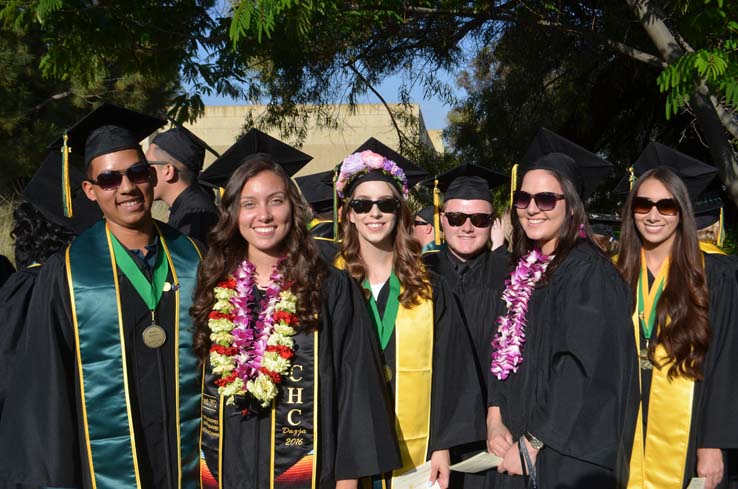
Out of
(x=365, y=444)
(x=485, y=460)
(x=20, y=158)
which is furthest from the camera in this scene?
(x=20, y=158)

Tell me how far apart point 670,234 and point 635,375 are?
2.95ft

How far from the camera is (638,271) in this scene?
3.79 metres

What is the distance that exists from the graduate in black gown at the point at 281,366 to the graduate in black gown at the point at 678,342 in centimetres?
149

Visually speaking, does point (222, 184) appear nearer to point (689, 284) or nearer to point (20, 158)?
point (689, 284)

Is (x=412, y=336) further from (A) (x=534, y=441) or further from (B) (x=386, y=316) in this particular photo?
(A) (x=534, y=441)

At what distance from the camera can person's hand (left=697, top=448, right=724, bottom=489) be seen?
356 cm

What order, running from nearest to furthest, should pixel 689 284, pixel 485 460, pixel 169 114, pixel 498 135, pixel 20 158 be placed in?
pixel 485 460, pixel 689 284, pixel 169 114, pixel 498 135, pixel 20 158

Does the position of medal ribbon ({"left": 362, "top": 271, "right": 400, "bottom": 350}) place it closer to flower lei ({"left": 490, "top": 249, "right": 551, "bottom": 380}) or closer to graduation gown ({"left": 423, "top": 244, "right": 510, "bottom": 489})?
graduation gown ({"left": 423, "top": 244, "right": 510, "bottom": 489})

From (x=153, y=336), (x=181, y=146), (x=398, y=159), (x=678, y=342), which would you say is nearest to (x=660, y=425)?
(x=678, y=342)

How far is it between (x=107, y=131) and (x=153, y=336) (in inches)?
38.1

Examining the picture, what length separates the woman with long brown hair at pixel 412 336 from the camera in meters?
3.39

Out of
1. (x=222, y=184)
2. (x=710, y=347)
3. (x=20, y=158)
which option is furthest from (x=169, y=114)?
(x=20, y=158)

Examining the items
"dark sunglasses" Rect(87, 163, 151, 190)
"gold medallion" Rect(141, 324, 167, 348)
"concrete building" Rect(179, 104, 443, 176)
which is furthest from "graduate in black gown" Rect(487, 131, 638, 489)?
"concrete building" Rect(179, 104, 443, 176)

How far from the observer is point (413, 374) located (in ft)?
11.3
